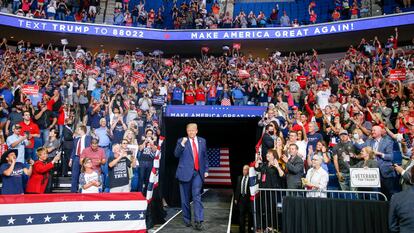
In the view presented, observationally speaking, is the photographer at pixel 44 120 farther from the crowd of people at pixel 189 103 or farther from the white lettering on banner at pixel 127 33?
the white lettering on banner at pixel 127 33

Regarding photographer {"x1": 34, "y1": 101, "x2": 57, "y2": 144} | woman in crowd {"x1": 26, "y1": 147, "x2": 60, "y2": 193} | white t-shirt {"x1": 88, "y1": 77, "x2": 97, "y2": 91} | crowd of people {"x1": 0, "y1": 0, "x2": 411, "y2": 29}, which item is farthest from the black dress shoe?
crowd of people {"x1": 0, "y1": 0, "x2": 411, "y2": 29}

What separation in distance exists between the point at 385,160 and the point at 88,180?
542 centimetres

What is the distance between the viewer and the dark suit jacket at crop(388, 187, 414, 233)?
382cm

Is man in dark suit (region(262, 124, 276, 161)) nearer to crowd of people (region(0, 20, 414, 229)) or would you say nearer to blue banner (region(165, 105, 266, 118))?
crowd of people (region(0, 20, 414, 229))

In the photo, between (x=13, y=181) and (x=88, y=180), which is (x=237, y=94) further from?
(x=13, y=181)

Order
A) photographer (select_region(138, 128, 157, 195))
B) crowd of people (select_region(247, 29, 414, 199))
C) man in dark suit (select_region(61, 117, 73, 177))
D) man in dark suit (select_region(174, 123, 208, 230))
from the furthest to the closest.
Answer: man in dark suit (select_region(61, 117, 73, 177)) → photographer (select_region(138, 128, 157, 195)) → crowd of people (select_region(247, 29, 414, 199)) → man in dark suit (select_region(174, 123, 208, 230))

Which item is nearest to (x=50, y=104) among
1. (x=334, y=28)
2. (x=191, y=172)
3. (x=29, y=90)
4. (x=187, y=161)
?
(x=29, y=90)

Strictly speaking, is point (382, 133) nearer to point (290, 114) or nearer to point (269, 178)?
point (269, 178)

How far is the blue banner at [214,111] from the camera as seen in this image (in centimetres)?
1271

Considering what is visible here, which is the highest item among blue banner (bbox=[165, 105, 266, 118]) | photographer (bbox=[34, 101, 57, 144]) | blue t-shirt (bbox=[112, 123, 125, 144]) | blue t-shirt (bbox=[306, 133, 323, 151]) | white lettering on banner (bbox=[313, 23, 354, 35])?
white lettering on banner (bbox=[313, 23, 354, 35])

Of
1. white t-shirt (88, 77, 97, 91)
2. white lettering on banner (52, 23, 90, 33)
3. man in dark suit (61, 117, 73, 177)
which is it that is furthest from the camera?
white lettering on banner (52, 23, 90, 33)

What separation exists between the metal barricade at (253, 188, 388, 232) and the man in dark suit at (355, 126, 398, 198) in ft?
0.68

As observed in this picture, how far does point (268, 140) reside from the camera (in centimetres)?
904

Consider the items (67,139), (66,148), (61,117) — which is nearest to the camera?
(66,148)
